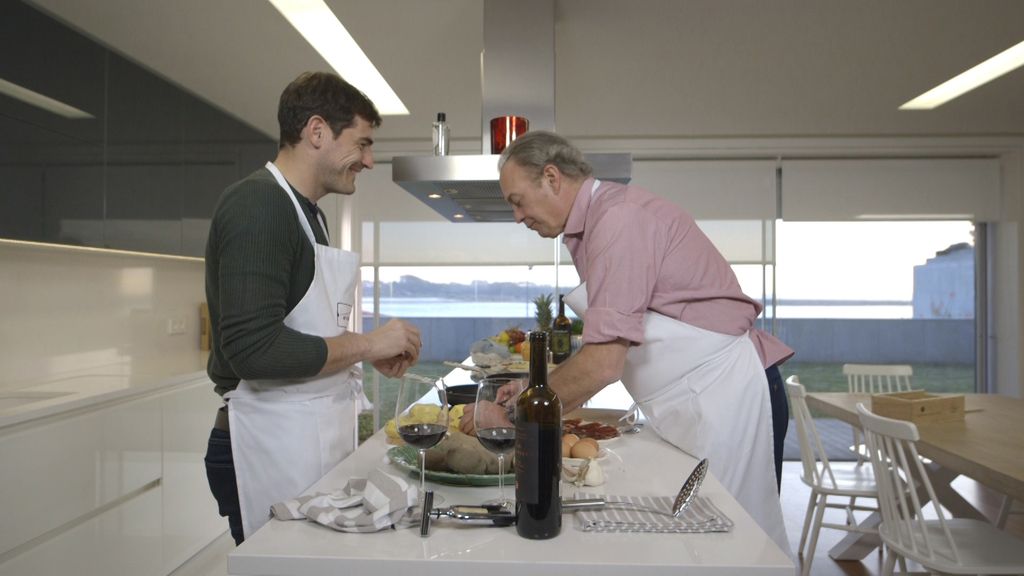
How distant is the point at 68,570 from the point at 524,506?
2288mm

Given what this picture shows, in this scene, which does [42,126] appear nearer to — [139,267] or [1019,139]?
[139,267]

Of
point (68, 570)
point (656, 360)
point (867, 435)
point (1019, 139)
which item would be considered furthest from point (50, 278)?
point (1019, 139)

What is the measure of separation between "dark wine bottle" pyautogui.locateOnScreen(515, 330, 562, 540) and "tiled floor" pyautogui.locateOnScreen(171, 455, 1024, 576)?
267 centimetres

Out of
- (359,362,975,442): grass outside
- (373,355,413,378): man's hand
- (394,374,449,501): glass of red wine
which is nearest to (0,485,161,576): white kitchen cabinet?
(373,355,413,378): man's hand

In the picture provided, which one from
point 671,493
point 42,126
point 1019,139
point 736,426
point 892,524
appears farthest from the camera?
point 1019,139

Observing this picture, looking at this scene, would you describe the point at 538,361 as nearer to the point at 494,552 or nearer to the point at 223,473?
the point at 494,552

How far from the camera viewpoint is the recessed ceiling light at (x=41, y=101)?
103 inches

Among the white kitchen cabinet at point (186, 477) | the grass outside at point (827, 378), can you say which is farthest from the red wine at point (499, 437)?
the grass outside at point (827, 378)

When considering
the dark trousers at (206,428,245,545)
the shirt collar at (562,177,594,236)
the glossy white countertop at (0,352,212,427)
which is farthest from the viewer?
the glossy white countertop at (0,352,212,427)

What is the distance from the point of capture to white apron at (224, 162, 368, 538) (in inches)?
55.7

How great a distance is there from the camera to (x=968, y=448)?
7.64 feet

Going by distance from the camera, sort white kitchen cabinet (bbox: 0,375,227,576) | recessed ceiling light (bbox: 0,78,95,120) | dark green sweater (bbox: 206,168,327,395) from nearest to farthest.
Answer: dark green sweater (bbox: 206,168,327,395)
white kitchen cabinet (bbox: 0,375,227,576)
recessed ceiling light (bbox: 0,78,95,120)

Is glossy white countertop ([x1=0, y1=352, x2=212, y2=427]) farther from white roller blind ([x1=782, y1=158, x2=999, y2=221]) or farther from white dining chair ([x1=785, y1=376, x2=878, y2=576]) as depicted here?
A: white roller blind ([x1=782, y1=158, x2=999, y2=221])

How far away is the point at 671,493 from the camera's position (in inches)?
48.1
